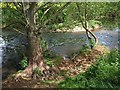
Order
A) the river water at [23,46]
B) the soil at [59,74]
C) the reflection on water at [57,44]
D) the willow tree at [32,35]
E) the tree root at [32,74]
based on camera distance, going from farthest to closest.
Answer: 1. the reflection on water at [57,44]
2. the river water at [23,46]
3. the willow tree at [32,35]
4. the tree root at [32,74]
5. the soil at [59,74]

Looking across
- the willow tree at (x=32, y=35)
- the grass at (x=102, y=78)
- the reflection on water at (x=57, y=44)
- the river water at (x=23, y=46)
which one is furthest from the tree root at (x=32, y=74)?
the reflection on water at (x=57, y=44)

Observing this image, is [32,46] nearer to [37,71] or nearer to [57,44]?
[37,71]

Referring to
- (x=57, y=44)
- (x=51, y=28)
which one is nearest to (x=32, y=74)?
(x=51, y=28)

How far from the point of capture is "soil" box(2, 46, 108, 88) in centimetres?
1144

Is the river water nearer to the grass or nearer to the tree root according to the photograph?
the tree root

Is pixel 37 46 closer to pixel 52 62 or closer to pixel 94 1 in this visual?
pixel 52 62

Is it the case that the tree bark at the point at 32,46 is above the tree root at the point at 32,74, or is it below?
above

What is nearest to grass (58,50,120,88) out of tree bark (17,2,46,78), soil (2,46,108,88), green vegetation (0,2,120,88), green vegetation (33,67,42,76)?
green vegetation (0,2,120,88)

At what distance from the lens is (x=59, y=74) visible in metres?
12.6

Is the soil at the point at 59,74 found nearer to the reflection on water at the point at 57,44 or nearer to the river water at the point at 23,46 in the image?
the river water at the point at 23,46

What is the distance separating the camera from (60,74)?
12641 millimetres

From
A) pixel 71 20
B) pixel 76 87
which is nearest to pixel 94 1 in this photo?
pixel 71 20

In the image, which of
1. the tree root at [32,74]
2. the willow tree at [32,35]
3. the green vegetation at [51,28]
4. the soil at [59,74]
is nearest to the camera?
the green vegetation at [51,28]

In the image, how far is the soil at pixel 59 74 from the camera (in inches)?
450
